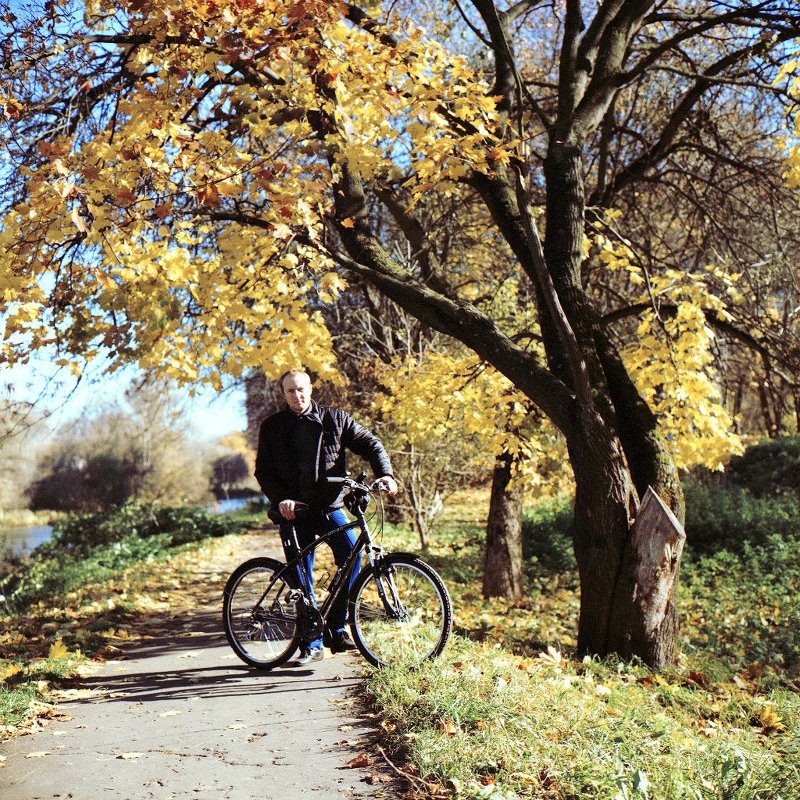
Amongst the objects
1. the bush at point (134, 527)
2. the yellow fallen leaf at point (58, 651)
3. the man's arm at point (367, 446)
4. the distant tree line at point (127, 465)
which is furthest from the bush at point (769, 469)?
the distant tree line at point (127, 465)

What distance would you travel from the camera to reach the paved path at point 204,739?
3.50 m

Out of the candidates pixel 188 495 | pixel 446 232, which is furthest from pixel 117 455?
pixel 446 232

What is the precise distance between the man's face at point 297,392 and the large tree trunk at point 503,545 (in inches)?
196

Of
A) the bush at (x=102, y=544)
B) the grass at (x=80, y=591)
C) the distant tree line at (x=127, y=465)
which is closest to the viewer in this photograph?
the grass at (x=80, y=591)

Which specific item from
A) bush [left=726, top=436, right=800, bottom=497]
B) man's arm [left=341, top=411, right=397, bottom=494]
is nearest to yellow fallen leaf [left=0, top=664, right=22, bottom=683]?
man's arm [left=341, top=411, right=397, bottom=494]

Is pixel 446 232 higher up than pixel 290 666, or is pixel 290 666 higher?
pixel 446 232

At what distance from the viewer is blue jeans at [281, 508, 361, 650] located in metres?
5.18

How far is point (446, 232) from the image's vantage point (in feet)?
37.3

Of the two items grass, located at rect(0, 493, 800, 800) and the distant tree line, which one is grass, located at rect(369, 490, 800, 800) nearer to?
grass, located at rect(0, 493, 800, 800)

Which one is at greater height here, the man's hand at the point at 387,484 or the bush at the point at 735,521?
the man's hand at the point at 387,484

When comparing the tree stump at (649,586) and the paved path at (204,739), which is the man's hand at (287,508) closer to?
the paved path at (204,739)

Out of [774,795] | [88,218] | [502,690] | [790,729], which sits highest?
[88,218]

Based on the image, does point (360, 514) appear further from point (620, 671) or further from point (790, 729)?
point (790, 729)

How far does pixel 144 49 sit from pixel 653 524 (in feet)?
17.3
